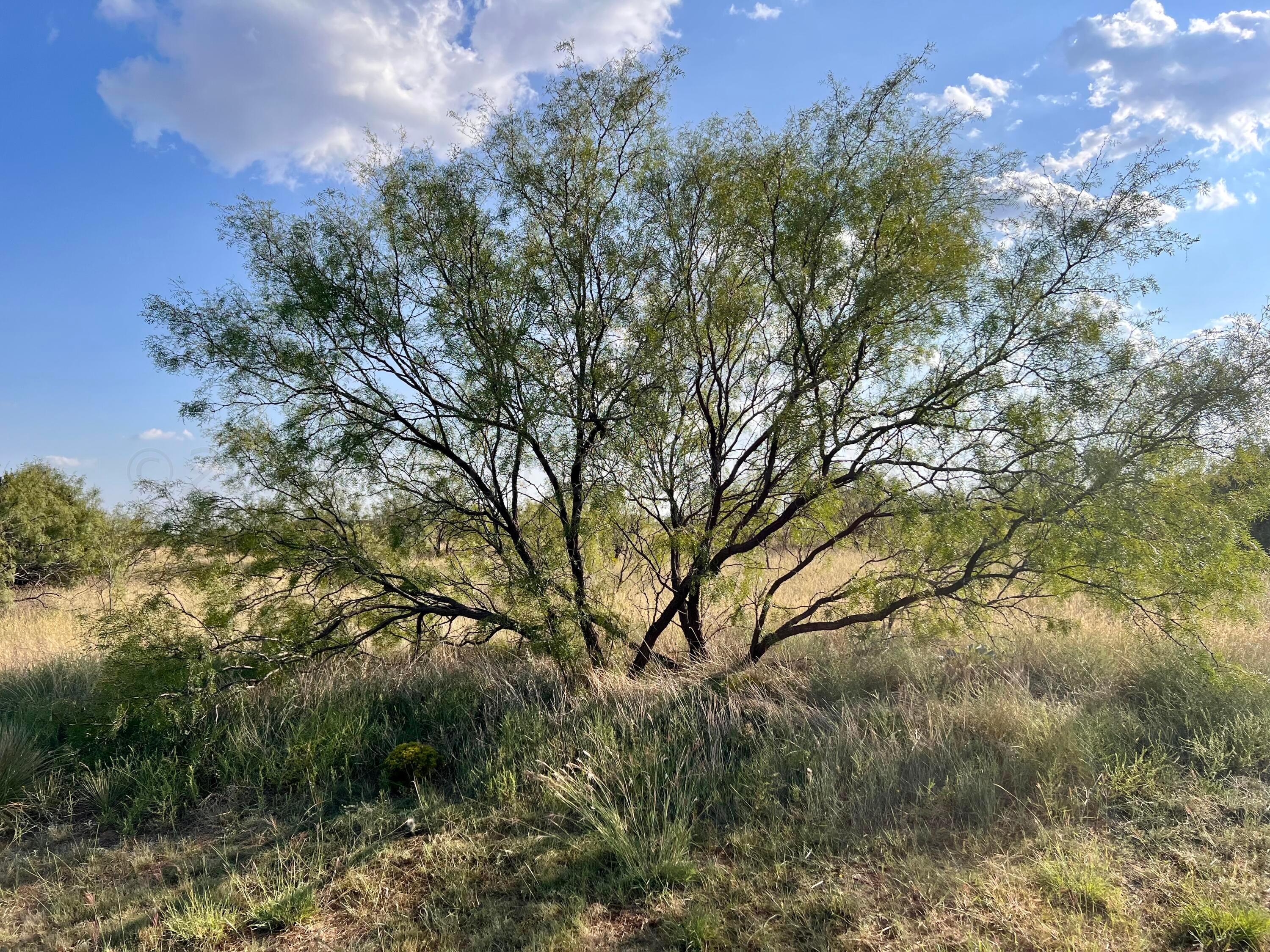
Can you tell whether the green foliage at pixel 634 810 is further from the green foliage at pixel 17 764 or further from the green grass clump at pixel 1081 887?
the green foliage at pixel 17 764

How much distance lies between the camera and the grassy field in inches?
139

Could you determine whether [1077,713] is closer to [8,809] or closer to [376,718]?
[376,718]

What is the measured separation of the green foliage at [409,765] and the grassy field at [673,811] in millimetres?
77

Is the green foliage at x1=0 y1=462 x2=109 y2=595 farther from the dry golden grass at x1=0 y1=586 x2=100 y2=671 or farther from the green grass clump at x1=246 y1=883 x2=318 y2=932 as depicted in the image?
the green grass clump at x1=246 y1=883 x2=318 y2=932

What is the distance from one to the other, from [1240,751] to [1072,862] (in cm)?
247

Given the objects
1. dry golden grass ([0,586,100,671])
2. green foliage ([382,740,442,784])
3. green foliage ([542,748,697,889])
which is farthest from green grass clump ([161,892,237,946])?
dry golden grass ([0,586,100,671])

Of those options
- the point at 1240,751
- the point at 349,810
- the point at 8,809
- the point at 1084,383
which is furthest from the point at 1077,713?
the point at 8,809

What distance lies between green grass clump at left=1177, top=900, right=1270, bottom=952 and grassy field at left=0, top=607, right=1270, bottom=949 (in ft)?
0.04

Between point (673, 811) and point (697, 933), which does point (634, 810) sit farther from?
point (697, 933)

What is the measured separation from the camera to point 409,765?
5398 millimetres

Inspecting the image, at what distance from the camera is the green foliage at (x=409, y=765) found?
17.6ft

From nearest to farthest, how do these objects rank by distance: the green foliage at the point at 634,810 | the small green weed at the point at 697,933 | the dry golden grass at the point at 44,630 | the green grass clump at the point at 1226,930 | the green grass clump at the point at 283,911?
the green grass clump at the point at 1226,930 → the small green weed at the point at 697,933 → the green grass clump at the point at 283,911 → the green foliage at the point at 634,810 → the dry golden grass at the point at 44,630

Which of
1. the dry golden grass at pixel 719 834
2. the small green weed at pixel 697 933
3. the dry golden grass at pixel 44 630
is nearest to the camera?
the small green weed at pixel 697 933

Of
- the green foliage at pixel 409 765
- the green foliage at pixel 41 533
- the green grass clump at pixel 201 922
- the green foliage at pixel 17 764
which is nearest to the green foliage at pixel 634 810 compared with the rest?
the green foliage at pixel 409 765
